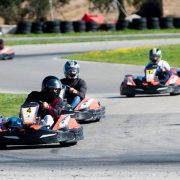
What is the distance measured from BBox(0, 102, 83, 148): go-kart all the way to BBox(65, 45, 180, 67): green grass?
17271mm

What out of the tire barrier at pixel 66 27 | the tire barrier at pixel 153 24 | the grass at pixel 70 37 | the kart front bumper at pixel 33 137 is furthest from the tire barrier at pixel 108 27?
the kart front bumper at pixel 33 137

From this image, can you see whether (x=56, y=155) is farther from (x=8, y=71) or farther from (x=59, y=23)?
(x=59, y=23)

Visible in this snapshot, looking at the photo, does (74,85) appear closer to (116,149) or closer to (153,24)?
(116,149)

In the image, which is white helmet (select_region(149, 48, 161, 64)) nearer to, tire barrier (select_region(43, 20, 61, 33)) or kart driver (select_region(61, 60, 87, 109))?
kart driver (select_region(61, 60, 87, 109))

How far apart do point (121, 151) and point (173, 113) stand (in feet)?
16.1

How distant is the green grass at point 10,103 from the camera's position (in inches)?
632

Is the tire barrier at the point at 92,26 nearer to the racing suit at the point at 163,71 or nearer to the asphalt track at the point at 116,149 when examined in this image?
the asphalt track at the point at 116,149

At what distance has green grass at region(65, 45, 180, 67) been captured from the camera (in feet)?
99.6

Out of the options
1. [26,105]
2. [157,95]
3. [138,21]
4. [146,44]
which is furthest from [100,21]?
[26,105]

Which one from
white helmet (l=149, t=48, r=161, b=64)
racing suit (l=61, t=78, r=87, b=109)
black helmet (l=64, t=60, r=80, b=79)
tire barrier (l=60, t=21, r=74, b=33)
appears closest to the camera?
racing suit (l=61, t=78, r=87, b=109)

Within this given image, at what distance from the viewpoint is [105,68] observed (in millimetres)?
28031

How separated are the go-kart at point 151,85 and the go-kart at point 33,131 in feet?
25.2

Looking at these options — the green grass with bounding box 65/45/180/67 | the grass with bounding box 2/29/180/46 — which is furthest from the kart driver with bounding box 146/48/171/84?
the grass with bounding box 2/29/180/46

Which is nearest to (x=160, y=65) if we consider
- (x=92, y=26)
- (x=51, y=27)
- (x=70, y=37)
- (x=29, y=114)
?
(x=29, y=114)
